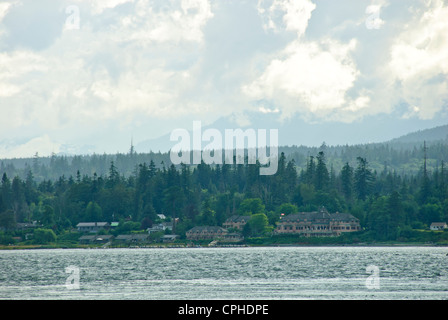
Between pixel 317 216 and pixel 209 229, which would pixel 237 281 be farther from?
pixel 317 216

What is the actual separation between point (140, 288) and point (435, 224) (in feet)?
407

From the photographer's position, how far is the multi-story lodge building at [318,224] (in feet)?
620

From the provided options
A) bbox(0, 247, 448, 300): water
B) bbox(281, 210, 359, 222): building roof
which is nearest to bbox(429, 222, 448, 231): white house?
bbox(281, 210, 359, 222): building roof

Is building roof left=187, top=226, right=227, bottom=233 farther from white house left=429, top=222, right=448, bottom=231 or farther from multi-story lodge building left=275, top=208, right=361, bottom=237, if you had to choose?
white house left=429, top=222, right=448, bottom=231

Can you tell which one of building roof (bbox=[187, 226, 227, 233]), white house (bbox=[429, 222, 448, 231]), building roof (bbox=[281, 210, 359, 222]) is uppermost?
building roof (bbox=[281, 210, 359, 222])

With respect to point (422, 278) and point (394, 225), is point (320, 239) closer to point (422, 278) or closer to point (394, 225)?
point (394, 225)

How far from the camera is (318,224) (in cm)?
19325

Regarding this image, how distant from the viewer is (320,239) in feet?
598

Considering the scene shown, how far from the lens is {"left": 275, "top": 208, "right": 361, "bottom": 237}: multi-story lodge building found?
189 meters

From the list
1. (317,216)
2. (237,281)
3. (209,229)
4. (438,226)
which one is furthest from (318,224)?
(237,281)

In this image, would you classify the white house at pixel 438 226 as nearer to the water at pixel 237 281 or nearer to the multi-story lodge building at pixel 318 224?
the multi-story lodge building at pixel 318 224

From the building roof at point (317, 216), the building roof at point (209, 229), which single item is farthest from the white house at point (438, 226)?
the building roof at point (209, 229)
